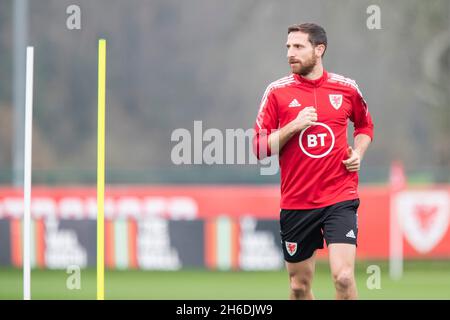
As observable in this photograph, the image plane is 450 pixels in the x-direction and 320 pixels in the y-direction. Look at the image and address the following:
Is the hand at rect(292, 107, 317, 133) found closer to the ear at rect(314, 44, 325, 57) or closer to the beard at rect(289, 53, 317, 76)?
the beard at rect(289, 53, 317, 76)

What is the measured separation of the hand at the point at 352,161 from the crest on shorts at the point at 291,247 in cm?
76

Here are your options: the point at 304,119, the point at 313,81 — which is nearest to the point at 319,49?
the point at 313,81

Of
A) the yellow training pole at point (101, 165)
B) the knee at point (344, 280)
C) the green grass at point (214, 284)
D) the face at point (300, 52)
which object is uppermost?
the face at point (300, 52)

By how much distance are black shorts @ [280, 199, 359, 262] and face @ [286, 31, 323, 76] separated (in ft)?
3.73

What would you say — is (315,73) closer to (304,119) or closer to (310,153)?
(304,119)

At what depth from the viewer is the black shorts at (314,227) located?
8.76 meters

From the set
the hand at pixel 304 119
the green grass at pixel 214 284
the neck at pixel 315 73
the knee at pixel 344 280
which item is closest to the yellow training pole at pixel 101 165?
the hand at pixel 304 119

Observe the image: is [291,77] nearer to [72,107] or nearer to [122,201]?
[122,201]

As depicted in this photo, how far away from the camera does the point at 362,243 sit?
17375mm

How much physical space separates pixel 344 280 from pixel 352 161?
0.97 metres

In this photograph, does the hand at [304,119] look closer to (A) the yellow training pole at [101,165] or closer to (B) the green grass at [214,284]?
(A) the yellow training pole at [101,165]

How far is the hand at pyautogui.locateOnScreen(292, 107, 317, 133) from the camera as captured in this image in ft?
28.2

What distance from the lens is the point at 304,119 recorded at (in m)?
8.62

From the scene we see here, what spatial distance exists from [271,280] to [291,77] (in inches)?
288
